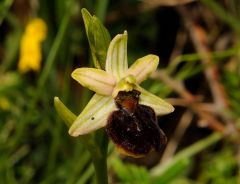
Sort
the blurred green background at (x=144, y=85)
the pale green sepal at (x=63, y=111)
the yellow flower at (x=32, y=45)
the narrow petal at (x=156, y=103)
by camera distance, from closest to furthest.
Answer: the pale green sepal at (x=63, y=111) → the narrow petal at (x=156, y=103) → the blurred green background at (x=144, y=85) → the yellow flower at (x=32, y=45)

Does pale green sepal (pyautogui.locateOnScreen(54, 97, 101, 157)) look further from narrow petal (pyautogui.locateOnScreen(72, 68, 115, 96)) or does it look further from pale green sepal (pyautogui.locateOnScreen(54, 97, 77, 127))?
Result: narrow petal (pyautogui.locateOnScreen(72, 68, 115, 96))

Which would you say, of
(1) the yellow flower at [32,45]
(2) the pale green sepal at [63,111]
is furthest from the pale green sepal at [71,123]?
(1) the yellow flower at [32,45]

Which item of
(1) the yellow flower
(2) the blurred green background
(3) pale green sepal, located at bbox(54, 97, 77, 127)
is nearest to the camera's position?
(3) pale green sepal, located at bbox(54, 97, 77, 127)

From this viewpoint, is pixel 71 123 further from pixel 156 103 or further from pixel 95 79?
pixel 156 103

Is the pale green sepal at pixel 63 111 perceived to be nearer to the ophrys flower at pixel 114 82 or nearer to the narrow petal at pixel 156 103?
the ophrys flower at pixel 114 82

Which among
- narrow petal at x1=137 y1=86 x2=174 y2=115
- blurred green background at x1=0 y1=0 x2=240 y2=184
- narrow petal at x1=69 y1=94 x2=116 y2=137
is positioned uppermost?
narrow petal at x1=69 y1=94 x2=116 y2=137

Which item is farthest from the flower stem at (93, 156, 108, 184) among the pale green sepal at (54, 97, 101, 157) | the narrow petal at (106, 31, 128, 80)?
the narrow petal at (106, 31, 128, 80)
